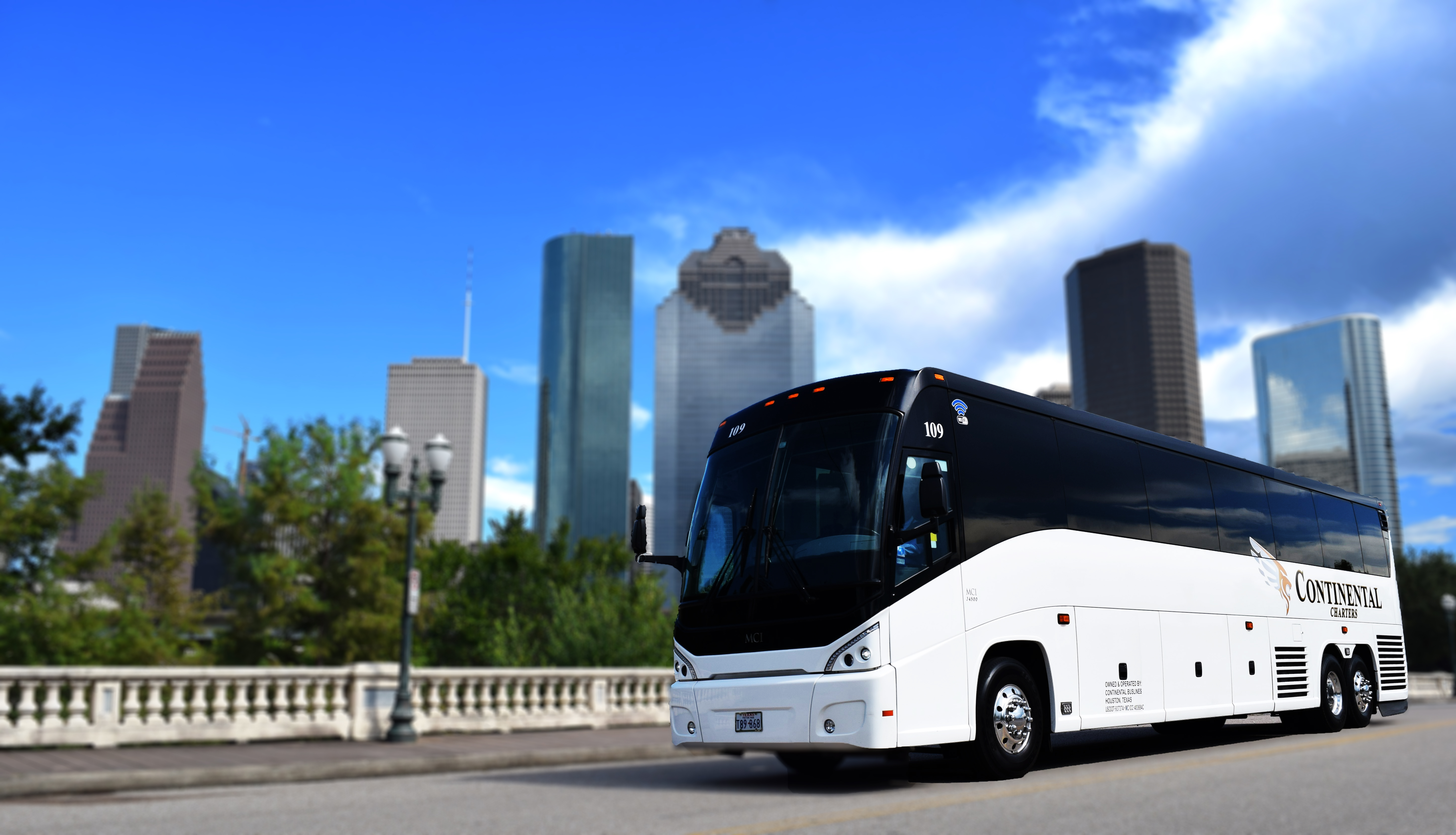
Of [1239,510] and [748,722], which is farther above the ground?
[1239,510]

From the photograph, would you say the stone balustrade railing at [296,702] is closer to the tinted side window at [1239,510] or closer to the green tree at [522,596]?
the green tree at [522,596]

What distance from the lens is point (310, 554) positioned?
53.8m

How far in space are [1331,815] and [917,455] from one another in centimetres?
5971

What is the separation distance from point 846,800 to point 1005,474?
32.6 inches

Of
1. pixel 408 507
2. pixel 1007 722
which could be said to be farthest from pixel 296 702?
pixel 1007 722

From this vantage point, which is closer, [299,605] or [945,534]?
[945,534]

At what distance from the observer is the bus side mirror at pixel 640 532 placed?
332 centimetres

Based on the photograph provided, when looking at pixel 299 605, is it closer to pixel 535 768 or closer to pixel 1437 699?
pixel 535 768

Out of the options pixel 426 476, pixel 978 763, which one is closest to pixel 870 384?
pixel 978 763

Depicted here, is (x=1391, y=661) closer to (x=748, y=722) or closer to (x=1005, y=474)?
(x=1005, y=474)

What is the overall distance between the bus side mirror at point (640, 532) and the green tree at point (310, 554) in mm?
47793

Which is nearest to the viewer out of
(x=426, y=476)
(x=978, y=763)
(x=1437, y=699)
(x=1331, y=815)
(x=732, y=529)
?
(x=978, y=763)

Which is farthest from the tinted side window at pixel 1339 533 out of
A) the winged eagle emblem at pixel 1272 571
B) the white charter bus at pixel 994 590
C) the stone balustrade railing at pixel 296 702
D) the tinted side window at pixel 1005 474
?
the stone balustrade railing at pixel 296 702

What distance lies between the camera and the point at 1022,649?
2059 mm
